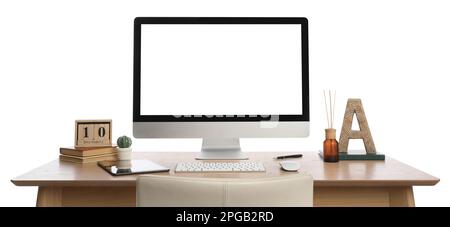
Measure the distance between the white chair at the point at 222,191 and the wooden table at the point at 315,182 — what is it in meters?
0.42

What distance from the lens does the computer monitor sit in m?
2.23

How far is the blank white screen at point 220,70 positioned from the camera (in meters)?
2.23

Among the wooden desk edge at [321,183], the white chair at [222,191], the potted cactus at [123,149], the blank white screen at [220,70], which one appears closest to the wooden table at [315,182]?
the wooden desk edge at [321,183]

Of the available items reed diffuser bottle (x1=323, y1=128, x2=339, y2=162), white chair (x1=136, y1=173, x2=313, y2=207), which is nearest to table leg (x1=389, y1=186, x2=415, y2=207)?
reed diffuser bottle (x1=323, y1=128, x2=339, y2=162)

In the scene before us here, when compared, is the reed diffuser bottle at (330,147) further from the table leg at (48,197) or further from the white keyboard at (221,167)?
the table leg at (48,197)

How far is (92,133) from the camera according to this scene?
227 cm

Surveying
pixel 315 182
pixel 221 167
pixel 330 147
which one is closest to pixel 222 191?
pixel 315 182

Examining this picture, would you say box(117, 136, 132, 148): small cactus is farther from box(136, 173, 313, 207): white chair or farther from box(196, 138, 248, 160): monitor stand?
box(136, 173, 313, 207): white chair

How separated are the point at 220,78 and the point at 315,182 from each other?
775 mm

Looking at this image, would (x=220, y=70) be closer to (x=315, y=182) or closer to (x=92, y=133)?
(x=92, y=133)

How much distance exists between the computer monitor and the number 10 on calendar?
17 cm

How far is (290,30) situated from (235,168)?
0.77 m
